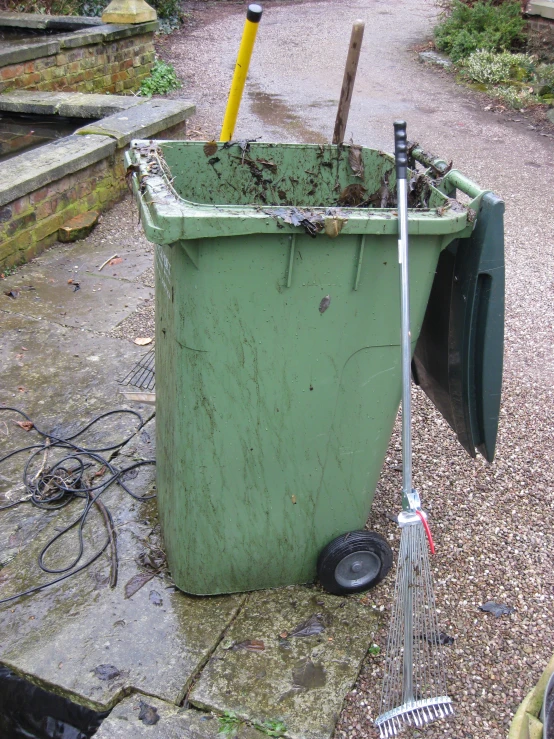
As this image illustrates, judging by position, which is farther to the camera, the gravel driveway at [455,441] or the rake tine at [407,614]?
the gravel driveway at [455,441]

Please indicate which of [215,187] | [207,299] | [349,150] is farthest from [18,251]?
[207,299]

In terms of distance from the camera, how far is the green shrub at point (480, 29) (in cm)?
1053

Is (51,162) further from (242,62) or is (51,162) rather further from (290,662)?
(290,662)

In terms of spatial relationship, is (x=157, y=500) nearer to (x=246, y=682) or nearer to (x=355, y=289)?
(x=246, y=682)

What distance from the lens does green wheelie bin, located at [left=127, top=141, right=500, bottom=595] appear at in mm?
1819

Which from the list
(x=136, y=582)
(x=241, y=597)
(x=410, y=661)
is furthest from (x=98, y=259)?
(x=410, y=661)

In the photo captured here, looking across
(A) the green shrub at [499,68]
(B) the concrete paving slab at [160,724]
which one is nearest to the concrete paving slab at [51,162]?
(B) the concrete paving slab at [160,724]

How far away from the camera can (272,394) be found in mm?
2016

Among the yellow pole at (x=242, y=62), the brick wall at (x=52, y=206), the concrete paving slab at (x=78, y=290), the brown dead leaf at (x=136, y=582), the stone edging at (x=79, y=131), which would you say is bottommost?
the brown dead leaf at (x=136, y=582)

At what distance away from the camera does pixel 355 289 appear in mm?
1912

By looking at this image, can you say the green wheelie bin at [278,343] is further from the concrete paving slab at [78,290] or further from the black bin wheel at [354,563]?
the concrete paving slab at [78,290]

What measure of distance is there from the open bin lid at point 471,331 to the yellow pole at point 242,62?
0.92 m

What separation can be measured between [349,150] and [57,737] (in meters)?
2.21

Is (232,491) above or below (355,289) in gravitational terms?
below
